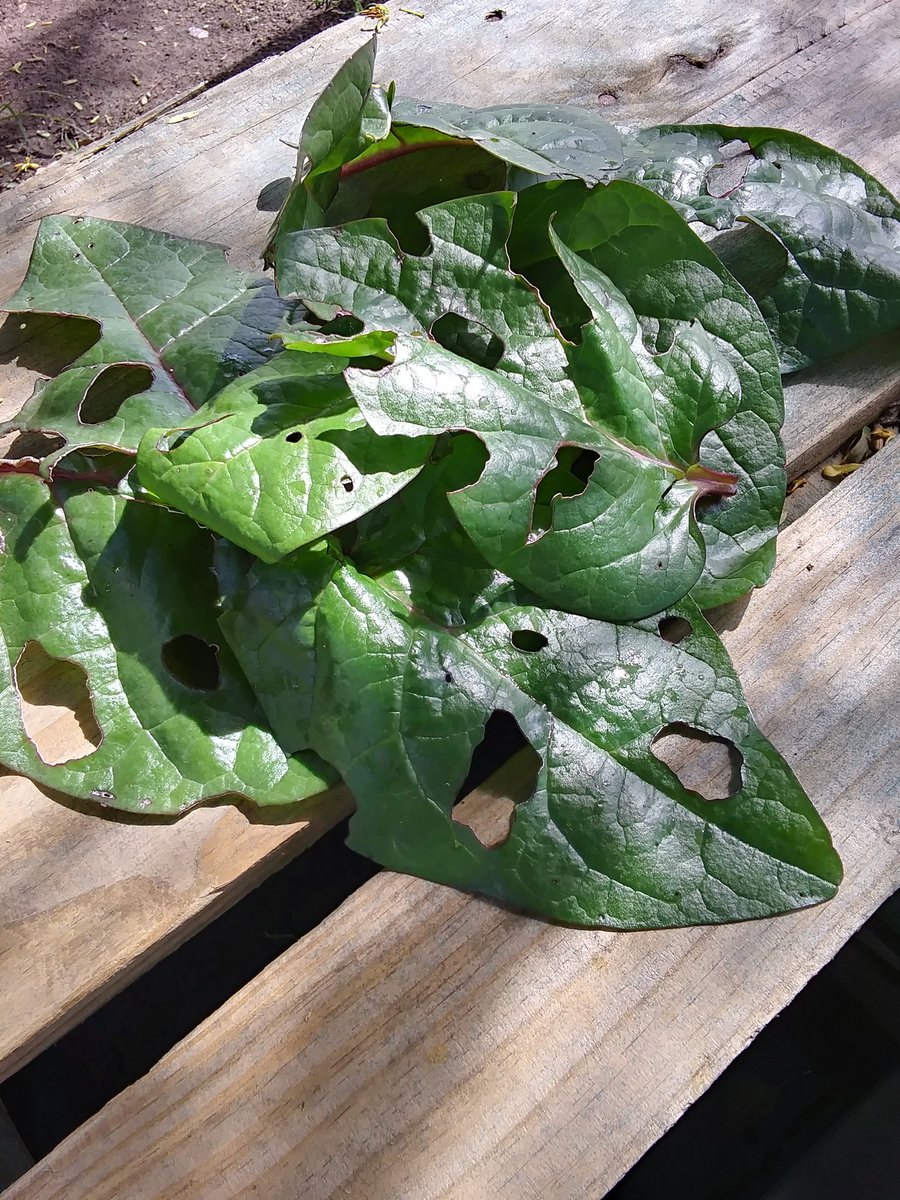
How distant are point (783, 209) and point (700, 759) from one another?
877 millimetres

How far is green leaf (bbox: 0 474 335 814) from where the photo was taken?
1.14 metres

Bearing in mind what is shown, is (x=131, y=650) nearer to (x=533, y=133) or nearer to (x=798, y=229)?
(x=533, y=133)

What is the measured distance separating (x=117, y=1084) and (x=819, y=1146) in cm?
137

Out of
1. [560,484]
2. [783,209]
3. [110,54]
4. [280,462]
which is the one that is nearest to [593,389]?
[560,484]

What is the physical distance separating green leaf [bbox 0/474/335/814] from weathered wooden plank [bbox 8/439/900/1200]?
0.77 feet

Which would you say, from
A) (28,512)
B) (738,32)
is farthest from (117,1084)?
(738,32)

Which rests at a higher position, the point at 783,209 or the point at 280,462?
Answer: the point at 280,462

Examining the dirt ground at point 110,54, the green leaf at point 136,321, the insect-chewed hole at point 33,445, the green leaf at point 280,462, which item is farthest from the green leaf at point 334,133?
the dirt ground at point 110,54

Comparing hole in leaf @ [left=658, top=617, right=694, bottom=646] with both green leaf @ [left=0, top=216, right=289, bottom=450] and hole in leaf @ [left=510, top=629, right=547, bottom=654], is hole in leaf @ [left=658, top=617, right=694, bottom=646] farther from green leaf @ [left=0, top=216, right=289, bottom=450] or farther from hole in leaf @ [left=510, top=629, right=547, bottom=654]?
green leaf @ [left=0, top=216, right=289, bottom=450]

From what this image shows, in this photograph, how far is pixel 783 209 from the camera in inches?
58.2

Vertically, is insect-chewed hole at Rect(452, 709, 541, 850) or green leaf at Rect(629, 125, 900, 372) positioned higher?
green leaf at Rect(629, 125, 900, 372)

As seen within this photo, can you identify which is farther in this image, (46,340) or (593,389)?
(46,340)

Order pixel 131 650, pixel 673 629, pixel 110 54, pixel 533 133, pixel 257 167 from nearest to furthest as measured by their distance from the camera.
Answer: pixel 131 650 → pixel 673 629 → pixel 533 133 → pixel 257 167 → pixel 110 54

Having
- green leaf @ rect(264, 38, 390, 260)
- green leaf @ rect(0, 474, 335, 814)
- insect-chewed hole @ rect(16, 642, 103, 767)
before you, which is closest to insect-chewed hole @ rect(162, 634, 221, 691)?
green leaf @ rect(0, 474, 335, 814)
